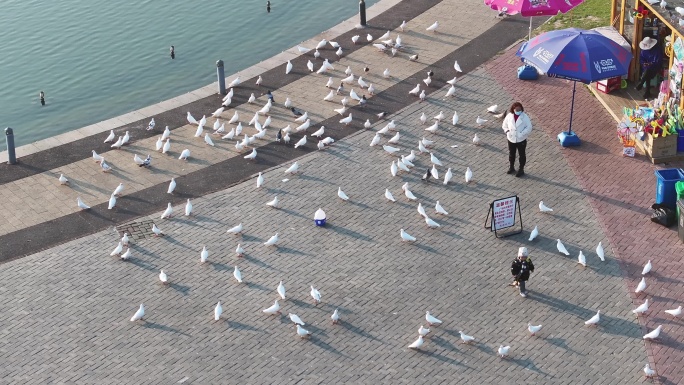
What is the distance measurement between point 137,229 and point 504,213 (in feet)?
24.4

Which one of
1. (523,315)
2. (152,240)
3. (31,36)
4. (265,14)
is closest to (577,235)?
(523,315)

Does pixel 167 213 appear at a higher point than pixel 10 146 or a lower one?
lower

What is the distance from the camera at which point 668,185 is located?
21078 mm

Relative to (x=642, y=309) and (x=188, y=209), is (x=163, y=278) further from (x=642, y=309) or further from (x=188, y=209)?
(x=642, y=309)

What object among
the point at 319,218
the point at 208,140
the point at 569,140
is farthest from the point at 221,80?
the point at 569,140

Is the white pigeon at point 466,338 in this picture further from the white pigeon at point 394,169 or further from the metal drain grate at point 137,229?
the metal drain grate at point 137,229

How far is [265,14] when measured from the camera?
3400cm

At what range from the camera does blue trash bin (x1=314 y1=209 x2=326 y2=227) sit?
21.6 metres

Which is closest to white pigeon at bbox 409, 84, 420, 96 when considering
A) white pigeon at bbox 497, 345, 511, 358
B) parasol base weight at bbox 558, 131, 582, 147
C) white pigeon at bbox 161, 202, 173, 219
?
parasol base weight at bbox 558, 131, 582, 147

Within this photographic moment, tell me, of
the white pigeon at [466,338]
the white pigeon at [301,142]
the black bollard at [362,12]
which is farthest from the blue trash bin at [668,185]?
the black bollard at [362,12]

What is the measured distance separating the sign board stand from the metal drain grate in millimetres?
6860

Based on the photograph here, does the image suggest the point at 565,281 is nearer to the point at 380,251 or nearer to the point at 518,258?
the point at 518,258

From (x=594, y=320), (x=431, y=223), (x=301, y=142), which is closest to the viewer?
(x=594, y=320)

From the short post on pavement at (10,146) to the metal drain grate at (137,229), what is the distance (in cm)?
414
